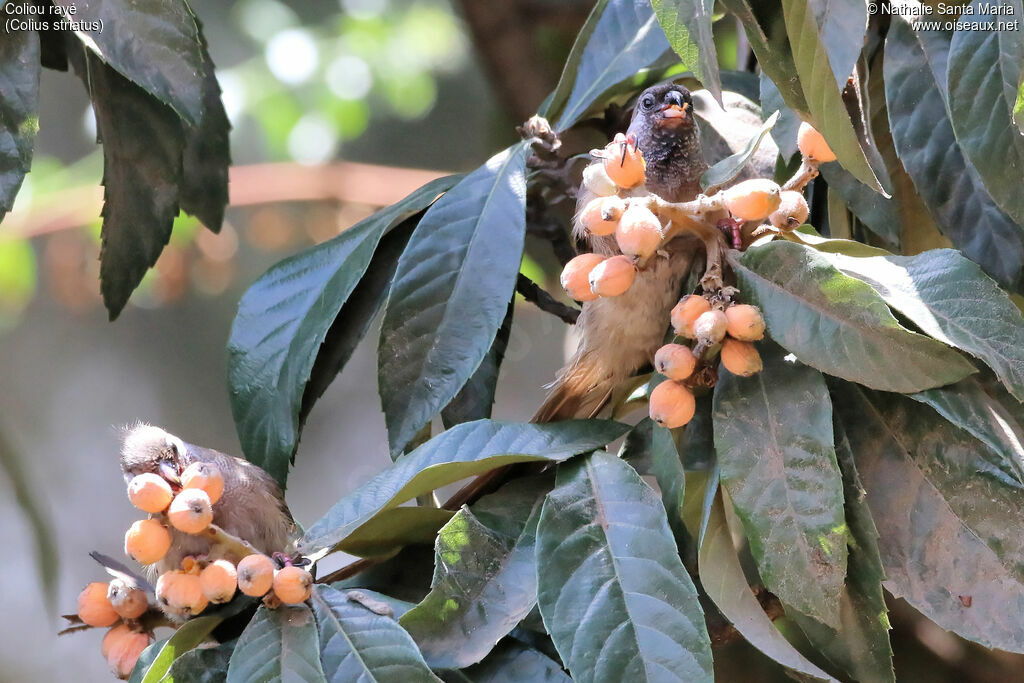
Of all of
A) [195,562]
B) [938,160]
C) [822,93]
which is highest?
[822,93]

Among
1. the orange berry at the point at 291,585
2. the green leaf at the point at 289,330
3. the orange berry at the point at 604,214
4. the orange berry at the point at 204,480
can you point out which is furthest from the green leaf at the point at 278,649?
the orange berry at the point at 604,214

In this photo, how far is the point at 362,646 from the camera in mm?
837

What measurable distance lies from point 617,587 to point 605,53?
0.74m

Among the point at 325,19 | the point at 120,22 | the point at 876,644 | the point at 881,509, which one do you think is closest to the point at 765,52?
the point at 881,509

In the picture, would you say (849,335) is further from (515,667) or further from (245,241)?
(245,241)

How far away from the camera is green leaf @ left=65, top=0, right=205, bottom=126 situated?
1016 mm

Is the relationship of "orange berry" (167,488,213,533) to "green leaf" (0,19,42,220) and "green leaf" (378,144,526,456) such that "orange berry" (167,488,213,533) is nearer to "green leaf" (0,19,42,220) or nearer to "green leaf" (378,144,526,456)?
"green leaf" (378,144,526,456)

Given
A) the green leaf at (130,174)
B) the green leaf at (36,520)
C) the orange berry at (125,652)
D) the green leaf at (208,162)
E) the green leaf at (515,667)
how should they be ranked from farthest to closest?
the green leaf at (36,520) → the green leaf at (208,162) → the green leaf at (130,174) → the orange berry at (125,652) → the green leaf at (515,667)

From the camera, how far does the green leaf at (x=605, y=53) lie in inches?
48.1

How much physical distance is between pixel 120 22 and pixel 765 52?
67 cm

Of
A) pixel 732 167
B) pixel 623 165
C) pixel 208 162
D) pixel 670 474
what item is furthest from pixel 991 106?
pixel 208 162

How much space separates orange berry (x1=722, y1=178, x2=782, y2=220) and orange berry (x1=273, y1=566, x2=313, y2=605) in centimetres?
51

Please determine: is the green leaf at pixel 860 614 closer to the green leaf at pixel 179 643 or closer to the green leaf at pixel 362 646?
the green leaf at pixel 362 646

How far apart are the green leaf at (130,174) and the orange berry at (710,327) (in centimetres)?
73
